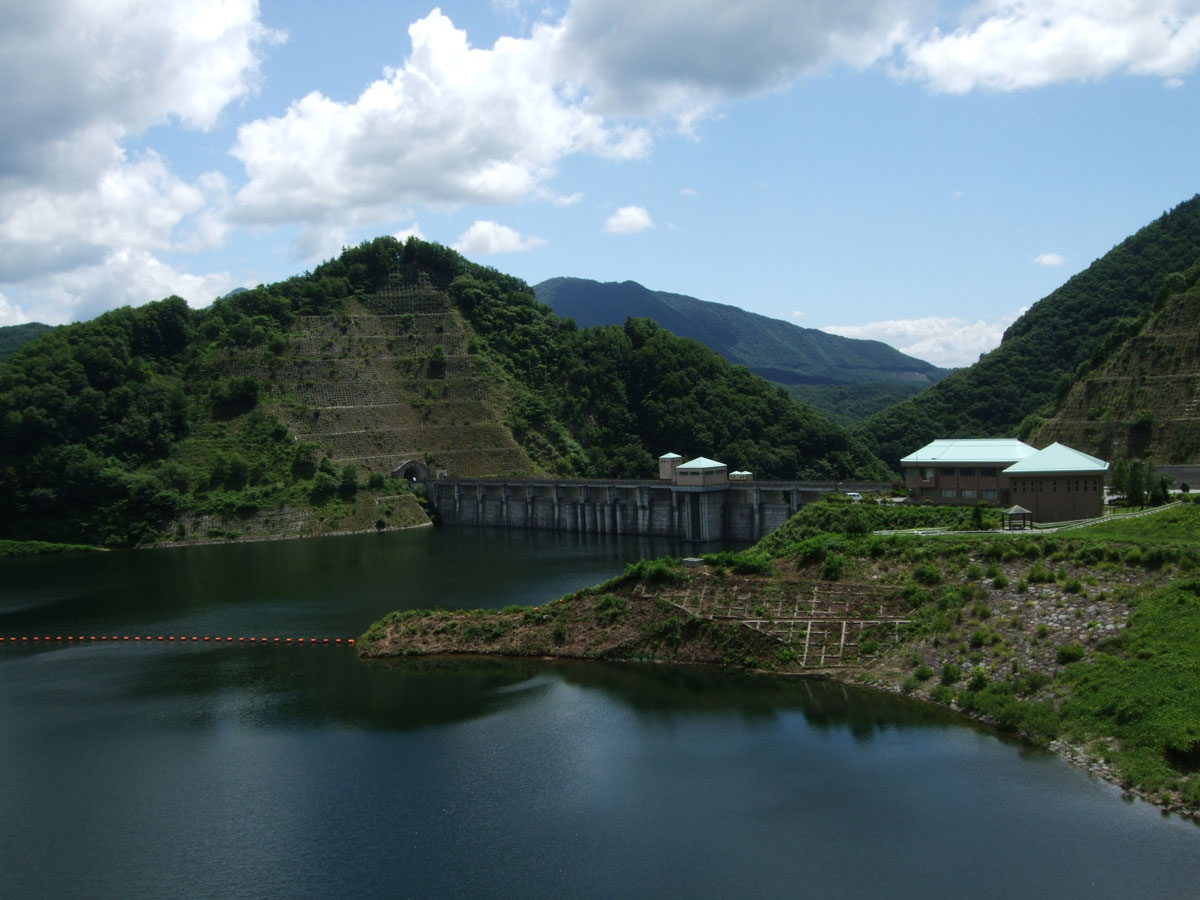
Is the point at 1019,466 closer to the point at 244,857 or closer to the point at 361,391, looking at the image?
the point at 244,857

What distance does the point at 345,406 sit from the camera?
11819cm

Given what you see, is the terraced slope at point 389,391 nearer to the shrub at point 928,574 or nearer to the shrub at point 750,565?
the shrub at point 750,565

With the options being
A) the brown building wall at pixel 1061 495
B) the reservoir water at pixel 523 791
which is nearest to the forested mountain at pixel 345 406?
the reservoir water at pixel 523 791

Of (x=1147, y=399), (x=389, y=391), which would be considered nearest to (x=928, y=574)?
(x=1147, y=399)

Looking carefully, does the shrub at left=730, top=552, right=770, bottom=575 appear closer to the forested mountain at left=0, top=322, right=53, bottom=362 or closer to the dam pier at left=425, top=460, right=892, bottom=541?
the dam pier at left=425, top=460, right=892, bottom=541

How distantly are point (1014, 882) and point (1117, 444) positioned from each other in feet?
208

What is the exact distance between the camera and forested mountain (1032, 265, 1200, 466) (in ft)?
247

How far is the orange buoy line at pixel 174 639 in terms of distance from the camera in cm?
5078

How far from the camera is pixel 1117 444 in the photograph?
255 ft

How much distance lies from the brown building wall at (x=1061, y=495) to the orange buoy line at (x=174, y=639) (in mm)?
35853

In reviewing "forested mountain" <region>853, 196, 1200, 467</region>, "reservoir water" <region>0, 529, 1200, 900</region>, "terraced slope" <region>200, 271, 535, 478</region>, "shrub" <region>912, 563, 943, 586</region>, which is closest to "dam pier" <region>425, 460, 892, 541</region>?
"terraced slope" <region>200, 271, 535, 478</region>

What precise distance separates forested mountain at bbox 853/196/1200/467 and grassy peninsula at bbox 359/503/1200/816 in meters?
91.5

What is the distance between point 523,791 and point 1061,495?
35.0 m

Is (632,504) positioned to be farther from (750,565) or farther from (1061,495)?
(750,565)
